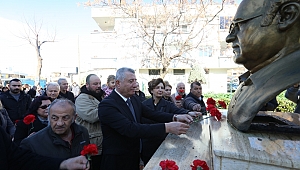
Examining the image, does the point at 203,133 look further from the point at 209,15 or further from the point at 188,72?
the point at 188,72

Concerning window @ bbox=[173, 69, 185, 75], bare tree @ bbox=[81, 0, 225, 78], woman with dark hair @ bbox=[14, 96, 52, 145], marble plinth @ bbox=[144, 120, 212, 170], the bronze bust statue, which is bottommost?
marble plinth @ bbox=[144, 120, 212, 170]

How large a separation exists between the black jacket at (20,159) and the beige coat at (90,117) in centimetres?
125

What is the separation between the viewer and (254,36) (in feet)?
6.39

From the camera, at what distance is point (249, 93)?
2.00m

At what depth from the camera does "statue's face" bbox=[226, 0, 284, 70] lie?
6.29 ft

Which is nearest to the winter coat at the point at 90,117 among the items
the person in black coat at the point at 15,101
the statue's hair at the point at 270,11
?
the statue's hair at the point at 270,11

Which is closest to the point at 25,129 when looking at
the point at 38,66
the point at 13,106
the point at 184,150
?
the point at 184,150

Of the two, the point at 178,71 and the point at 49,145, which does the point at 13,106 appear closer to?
the point at 49,145

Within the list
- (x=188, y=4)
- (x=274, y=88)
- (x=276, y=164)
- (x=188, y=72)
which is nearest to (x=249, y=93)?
(x=274, y=88)

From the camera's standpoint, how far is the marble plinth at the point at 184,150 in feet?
6.15

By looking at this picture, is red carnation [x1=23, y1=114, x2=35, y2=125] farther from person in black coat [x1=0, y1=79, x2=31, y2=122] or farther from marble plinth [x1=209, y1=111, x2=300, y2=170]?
person in black coat [x1=0, y1=79, x2=31, y2=122]

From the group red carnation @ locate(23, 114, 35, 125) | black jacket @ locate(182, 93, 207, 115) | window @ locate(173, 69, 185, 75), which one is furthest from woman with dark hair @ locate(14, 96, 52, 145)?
window @ locate(173, 69, 185, 75)

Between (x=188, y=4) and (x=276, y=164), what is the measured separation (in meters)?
11.8

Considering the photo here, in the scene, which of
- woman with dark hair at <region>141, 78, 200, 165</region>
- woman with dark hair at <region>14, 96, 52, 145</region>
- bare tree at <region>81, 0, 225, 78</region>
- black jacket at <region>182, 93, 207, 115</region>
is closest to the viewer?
woman with dark hair at <region>14, 96, 52, 145</region>
